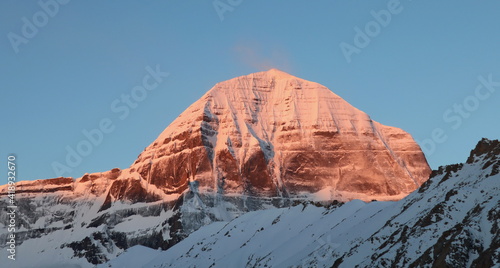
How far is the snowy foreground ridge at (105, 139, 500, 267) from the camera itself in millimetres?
99750

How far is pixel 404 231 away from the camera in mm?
116938

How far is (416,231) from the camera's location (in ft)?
370

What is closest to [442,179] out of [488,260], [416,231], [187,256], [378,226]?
[378,226]

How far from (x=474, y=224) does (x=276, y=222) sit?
88123mm

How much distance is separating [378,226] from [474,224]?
32.6 m

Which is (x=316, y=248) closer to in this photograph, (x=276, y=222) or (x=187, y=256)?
(x=276, y=222)

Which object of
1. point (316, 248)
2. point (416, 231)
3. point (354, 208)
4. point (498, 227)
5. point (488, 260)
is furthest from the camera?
point (354, 208)

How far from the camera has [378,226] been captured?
133625 mm

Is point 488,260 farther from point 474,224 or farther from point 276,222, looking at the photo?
point 276,222

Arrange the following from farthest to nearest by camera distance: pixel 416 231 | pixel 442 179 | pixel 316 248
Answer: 1. pixel 316 248
2. pixel 442 179
3. pixel 416 231

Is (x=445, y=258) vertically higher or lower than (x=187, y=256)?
lower

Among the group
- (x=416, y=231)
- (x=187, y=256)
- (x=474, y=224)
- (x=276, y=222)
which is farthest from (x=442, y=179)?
(x=187, y=256)

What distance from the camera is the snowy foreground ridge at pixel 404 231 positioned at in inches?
3927

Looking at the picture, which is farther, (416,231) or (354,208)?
(354,208)
